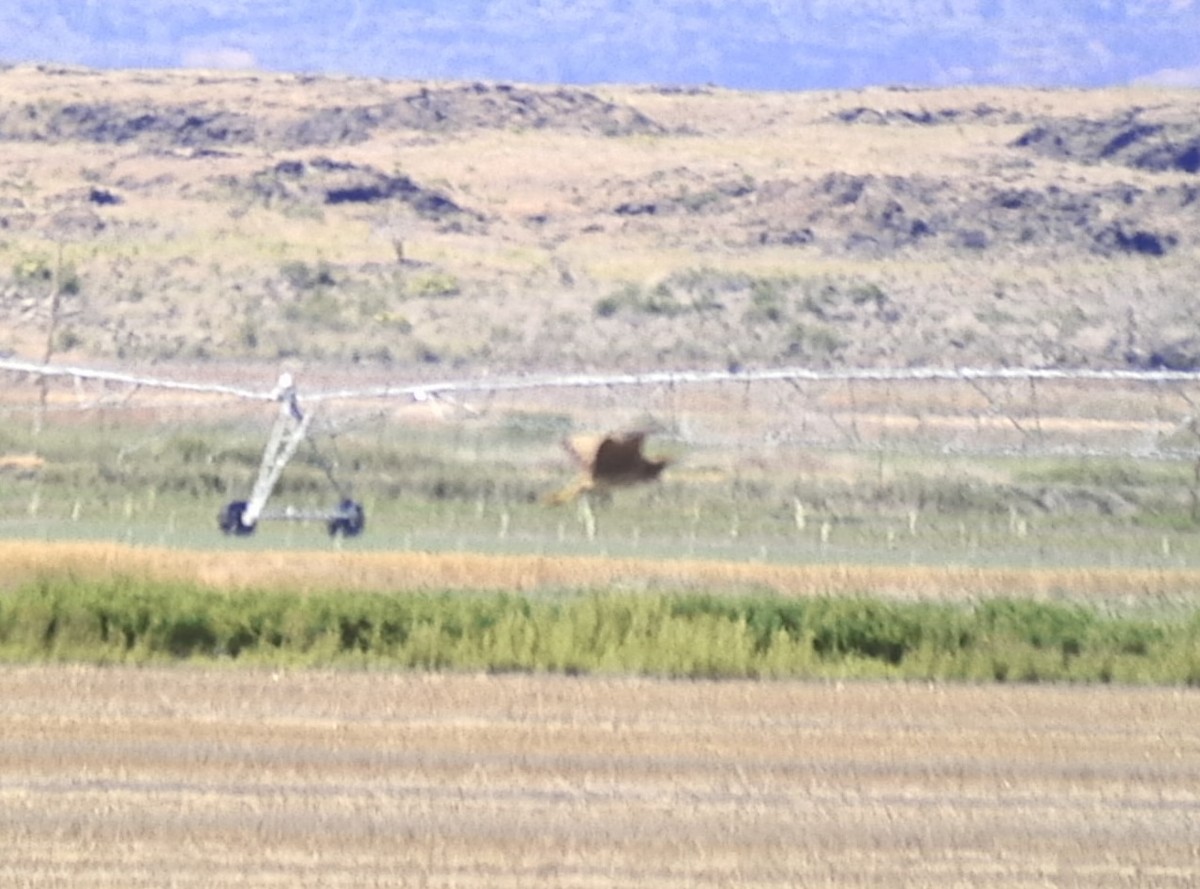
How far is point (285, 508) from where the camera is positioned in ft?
97.3

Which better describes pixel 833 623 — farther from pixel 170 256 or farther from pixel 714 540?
pixel 170 256

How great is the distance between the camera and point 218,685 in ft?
55.6

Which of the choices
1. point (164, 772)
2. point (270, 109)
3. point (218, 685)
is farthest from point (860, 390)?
point (270, 109)

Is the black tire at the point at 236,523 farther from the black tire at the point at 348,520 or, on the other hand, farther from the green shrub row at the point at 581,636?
the green shrub row at the point at 581,636

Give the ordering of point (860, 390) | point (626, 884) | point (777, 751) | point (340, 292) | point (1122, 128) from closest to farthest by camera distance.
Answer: point (626, 884), point (777, 751), point (860, 390), point (340, 292), point (1122, 128)

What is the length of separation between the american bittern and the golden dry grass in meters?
1.87

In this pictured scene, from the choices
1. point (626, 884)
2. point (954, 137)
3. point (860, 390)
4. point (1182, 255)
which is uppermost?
point (954, 137)

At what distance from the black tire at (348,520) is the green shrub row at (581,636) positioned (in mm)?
7396

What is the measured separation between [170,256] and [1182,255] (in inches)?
1075

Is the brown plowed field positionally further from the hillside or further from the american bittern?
the hillside

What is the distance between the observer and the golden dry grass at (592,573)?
24.1m

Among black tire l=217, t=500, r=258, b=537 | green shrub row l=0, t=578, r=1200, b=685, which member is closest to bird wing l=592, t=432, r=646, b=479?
black tire l=217, t=500, r=258, b=537

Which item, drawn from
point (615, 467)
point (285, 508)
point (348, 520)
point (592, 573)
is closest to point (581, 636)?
point (592, 573)

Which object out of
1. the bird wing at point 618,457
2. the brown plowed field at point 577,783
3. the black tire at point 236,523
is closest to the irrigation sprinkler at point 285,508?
the black tire at point 236,523
